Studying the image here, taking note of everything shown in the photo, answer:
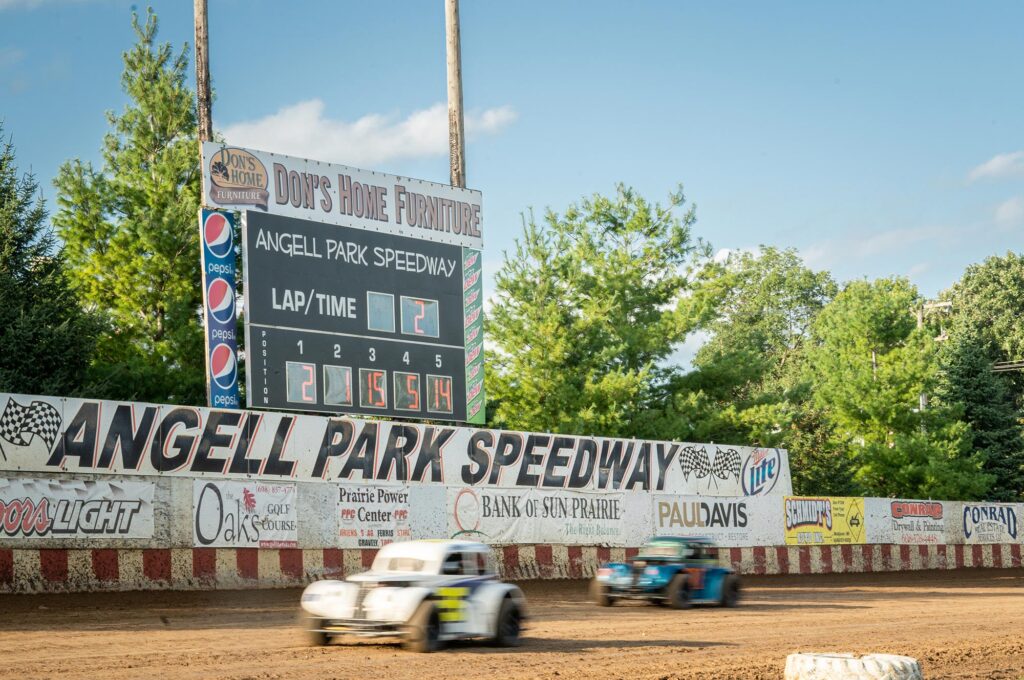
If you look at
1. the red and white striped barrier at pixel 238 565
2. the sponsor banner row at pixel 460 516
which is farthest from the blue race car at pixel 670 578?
the red and white striped barrier at pixel 238 565

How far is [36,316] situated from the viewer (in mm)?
33031

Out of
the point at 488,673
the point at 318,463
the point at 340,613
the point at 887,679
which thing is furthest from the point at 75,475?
the point at 887,679

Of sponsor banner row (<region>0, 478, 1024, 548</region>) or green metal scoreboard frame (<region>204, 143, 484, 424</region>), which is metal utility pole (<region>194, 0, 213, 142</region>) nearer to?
green metal scoreboard frame (<region>204, 143, 484, 424</region>)

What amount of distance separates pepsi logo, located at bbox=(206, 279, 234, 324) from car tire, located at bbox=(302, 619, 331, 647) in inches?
405

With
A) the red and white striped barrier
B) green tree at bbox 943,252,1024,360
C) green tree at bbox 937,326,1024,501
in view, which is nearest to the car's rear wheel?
the red and white striped barrier

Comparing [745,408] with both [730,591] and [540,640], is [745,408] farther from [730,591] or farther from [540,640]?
[540,640]

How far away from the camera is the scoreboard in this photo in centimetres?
2392

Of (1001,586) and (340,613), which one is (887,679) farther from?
(1001,586)

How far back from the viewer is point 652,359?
1774 inches

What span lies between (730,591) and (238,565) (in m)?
9.01

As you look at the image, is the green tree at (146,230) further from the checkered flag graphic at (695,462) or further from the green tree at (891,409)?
the green tree at (891,409)

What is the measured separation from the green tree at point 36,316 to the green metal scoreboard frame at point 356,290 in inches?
406

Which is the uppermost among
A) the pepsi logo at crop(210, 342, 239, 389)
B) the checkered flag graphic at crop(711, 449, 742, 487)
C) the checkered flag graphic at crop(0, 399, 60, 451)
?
the pepsi logo at crop(210, 342, 239, 389)

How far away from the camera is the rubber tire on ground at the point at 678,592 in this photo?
72.5 ft
